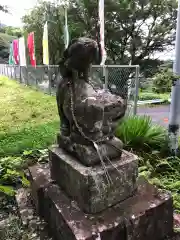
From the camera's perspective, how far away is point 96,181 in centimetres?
151

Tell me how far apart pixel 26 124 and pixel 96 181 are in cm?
401

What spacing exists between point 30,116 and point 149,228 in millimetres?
4852

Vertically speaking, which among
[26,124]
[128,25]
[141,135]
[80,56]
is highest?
[128,25]

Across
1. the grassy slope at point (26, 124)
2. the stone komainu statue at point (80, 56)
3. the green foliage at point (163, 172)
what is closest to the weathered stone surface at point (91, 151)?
the stone komainu statue at point (80, 56)

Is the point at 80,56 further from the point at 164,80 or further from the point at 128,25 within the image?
the point at 128,25

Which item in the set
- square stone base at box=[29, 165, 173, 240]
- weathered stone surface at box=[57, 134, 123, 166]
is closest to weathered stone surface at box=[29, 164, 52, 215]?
square stone base at box=[29, 165, 173, 240]

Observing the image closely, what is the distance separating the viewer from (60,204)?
1.65 meters

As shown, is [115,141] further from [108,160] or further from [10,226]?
[10,226]

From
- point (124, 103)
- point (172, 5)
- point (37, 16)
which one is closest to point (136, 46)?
point (172, 5)

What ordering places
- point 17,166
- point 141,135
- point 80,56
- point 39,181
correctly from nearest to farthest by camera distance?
point 80,56, point 39,181, point 17,166, point 141,135

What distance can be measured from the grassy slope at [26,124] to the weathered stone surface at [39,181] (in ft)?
3.82

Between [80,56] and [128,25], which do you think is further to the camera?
[128,25]

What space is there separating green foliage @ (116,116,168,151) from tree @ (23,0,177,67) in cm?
996

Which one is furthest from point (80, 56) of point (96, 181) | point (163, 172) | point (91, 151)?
point (163, 172)
